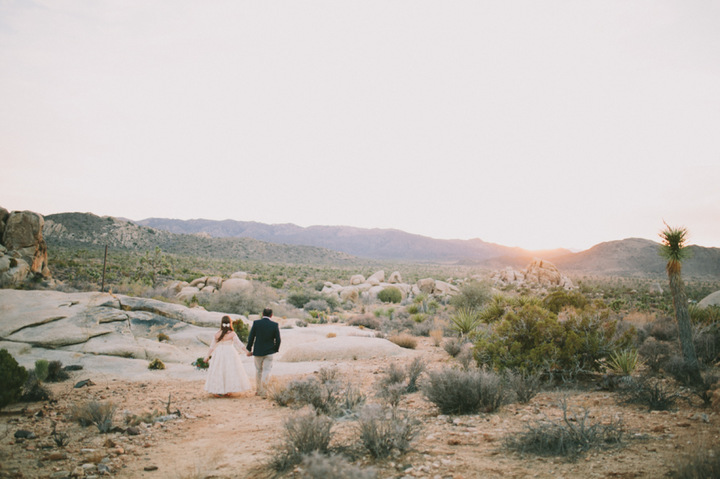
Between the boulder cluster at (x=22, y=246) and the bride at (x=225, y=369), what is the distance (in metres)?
17.0

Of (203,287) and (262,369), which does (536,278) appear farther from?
(262,369)

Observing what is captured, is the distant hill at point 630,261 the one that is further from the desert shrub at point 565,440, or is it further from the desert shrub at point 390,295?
the desert shrub at point 565,440

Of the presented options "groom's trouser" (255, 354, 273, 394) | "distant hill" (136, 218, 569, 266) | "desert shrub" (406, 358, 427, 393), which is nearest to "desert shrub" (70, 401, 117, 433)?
"groom's trouser" (255, 354, 273, 394)

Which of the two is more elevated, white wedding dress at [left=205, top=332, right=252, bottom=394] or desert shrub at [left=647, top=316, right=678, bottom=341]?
desert shrub at [left=647, top=316, right=678, bottom=341]

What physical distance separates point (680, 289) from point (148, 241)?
8120cm

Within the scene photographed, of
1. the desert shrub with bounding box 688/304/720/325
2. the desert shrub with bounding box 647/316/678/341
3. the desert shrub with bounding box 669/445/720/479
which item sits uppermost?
the desert shrub with bounding box 688/304/720/325

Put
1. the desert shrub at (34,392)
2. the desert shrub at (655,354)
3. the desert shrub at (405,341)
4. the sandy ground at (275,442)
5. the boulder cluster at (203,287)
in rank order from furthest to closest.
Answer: the boulder cluster at (203,287) → the desert shrub at (405,341) → the desert shrub at (655,354) → the desert shrub at (34,392) → the sandy ground at (275,442)

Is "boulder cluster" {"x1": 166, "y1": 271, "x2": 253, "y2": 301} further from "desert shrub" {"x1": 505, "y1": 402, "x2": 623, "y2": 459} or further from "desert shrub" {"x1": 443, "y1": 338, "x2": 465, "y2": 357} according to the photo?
"desert shrub" {"x1": 505, "y1": 402, "x2": 623, "y2": 459}

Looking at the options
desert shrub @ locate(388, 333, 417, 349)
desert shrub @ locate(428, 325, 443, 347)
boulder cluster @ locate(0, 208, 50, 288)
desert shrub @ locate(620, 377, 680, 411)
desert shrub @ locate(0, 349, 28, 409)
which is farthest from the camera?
boulder cluster @ locate(0, 208, 50, 288)

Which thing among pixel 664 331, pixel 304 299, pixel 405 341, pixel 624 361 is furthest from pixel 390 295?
pixel 624 361

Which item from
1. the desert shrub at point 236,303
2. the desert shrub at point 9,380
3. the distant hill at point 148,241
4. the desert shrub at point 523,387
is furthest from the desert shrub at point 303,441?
the distant hill at point 148,241

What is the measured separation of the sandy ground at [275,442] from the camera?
419cm

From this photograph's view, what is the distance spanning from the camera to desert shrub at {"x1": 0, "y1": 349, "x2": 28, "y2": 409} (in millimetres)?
6848

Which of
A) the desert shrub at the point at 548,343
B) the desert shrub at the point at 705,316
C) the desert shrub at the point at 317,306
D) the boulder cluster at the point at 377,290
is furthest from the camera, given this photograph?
the boulder cluster at the point at 377,290
